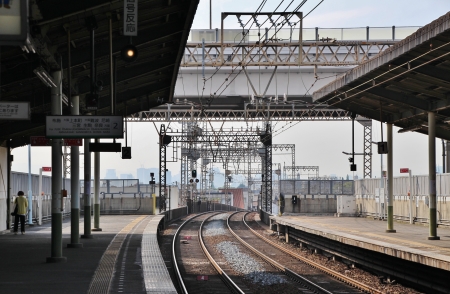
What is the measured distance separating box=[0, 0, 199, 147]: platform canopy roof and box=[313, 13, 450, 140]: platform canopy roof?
5186 mm

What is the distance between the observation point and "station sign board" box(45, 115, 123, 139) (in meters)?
14.9

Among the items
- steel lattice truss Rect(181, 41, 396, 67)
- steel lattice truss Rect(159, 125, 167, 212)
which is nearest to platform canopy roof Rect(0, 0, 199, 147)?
steel lattice truss Rect(181, 41, 396, 67)

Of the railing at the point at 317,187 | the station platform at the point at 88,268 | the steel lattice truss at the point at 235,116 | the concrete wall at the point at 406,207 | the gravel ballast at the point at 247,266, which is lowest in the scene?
the gravel ballast at the point at 247,266

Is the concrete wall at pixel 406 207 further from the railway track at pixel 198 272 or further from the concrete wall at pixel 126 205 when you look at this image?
the concrete wall at pixel 126 205

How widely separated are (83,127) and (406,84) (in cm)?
1036

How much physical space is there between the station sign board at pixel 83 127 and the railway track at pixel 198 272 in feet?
12.6

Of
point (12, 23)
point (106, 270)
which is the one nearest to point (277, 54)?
point (106, 270)

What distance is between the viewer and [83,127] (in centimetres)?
1495

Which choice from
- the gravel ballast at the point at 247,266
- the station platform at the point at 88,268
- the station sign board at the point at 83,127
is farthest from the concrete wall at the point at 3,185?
the station sign board at the point at 83,127

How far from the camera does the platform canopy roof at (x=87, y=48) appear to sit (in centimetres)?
1463

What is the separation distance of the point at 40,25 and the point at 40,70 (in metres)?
1.08

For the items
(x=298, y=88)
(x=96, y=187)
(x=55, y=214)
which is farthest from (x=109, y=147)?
(x=298, y=88)

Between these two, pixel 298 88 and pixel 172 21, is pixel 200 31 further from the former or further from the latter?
pixel 172 21

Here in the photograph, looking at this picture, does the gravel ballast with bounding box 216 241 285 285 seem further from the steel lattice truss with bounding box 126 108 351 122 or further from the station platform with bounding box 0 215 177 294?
the steel lattice truss with bounding box 126 108 351 122
